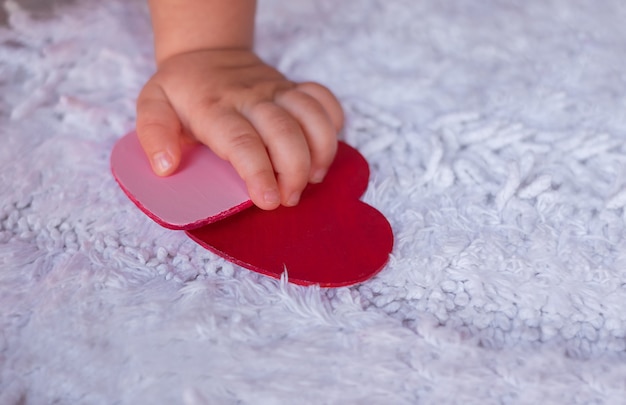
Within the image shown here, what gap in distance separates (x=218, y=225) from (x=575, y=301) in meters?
0.27

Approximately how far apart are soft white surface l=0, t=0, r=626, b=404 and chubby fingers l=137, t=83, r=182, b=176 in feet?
0.14

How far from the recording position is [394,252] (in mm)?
535

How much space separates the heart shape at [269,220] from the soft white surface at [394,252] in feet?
0.05

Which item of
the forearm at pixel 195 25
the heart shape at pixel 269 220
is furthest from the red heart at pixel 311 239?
the forearm at pixel 195 25

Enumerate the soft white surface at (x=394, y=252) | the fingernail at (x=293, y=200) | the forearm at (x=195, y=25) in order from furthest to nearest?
the forearm at (x=195, y=25) < the fingernail at (x=293, y=200) < the soft white surface at (x=394, y=252)

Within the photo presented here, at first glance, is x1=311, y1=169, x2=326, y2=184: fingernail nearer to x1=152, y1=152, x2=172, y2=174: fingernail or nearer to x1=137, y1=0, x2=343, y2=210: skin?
x1=137, y1=0, x2=343, y2=210: skin

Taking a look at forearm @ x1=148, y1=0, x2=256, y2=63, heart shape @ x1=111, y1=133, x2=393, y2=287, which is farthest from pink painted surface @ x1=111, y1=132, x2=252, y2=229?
forearm @ x1=148, y1=0, x2=256, y2=63

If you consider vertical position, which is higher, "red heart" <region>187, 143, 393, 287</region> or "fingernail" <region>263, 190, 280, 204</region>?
"fingernail" <region>263, 190, 280, 204</region>

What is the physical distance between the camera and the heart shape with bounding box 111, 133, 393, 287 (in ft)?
1.67

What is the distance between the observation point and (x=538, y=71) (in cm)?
77

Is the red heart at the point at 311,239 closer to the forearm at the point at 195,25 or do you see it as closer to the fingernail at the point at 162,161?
the fingernail at the point at 162,161

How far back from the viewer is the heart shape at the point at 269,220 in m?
0.51

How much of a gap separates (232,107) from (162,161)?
86 mm

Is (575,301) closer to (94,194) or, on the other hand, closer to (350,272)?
(350,272)
